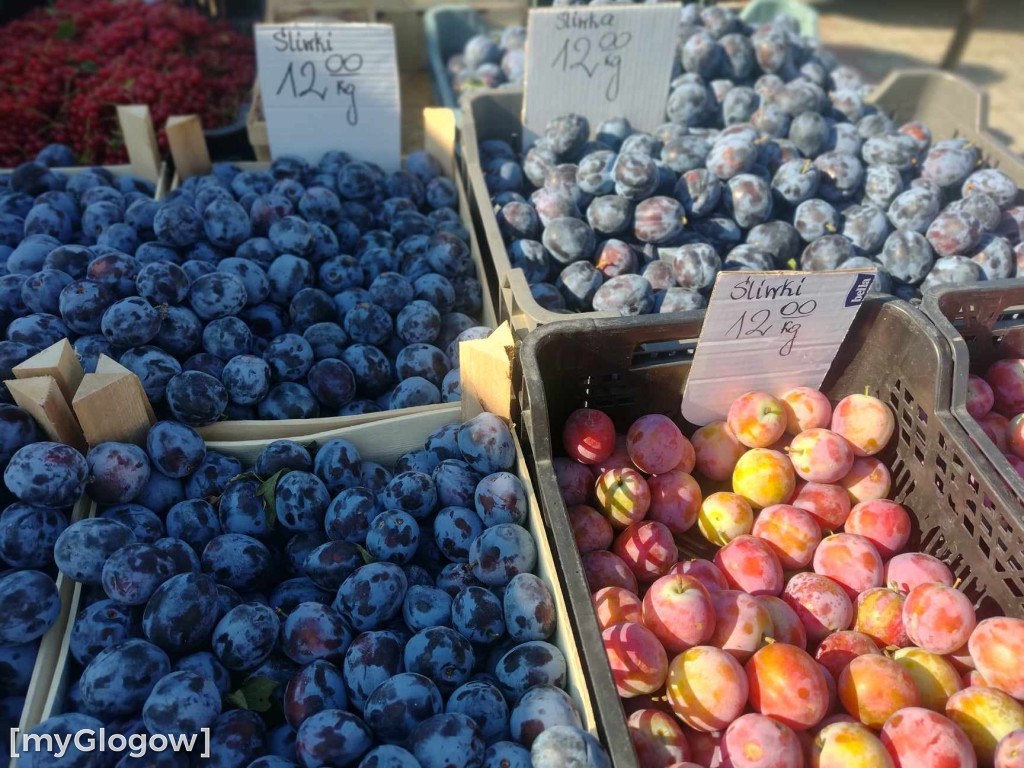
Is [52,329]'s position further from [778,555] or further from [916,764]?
[916,764]

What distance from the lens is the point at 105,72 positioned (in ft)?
8.82

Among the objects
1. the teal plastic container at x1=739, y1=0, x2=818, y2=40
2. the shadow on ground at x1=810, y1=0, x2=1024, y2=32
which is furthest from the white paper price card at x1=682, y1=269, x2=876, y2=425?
the shadow on ground at x1=810, y1=0, x2=1024, y2=32

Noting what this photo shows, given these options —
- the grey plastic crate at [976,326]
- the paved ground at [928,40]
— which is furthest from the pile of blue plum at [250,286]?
the paved ground at [928,40]

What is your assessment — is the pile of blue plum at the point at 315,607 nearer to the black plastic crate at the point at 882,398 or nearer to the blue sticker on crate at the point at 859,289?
the black plastic crate at the point at 882,398

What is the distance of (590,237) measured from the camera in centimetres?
188

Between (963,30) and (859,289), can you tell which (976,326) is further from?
(963,30)

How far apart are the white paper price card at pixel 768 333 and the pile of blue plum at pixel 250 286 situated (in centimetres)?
54

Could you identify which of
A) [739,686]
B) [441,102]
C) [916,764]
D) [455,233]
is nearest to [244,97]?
[441,102]

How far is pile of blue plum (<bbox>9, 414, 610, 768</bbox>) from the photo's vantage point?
1.03 m

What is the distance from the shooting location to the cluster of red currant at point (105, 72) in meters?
2.55

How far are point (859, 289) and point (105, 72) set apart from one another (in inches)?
108

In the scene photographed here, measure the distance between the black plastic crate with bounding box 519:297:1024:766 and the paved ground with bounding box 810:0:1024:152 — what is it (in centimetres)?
432

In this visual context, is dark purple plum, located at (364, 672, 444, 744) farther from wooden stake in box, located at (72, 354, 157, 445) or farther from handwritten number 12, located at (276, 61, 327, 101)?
handwritten number 12, located at (276, 61, 327, 101)

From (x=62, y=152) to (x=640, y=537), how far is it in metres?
2.18
